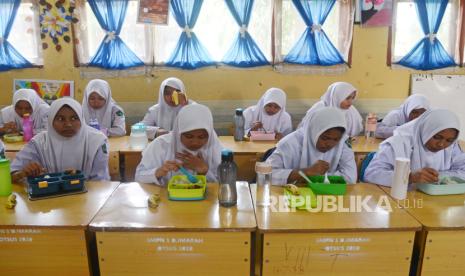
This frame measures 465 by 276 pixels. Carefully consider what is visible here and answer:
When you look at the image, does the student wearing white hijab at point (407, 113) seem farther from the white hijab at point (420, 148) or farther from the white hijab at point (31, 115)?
the white hijab at point (31, 115)

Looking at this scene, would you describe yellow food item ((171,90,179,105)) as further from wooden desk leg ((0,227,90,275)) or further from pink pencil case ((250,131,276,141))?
wooden desk leg ((0,227,90,275))

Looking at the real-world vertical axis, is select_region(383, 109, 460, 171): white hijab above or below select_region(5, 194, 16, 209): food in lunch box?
above

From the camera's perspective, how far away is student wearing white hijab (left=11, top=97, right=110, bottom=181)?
2191mm

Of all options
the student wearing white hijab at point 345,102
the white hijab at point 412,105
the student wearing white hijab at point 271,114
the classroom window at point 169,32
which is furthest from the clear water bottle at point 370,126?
the classroom window at point 169,32

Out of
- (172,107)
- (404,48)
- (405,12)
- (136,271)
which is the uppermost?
(405,12)

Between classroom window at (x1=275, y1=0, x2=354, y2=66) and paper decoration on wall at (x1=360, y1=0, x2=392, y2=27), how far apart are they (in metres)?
0.16

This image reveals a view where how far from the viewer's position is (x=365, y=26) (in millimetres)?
4332

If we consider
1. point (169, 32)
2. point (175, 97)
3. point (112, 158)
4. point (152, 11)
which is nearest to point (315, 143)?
point (112, 158)

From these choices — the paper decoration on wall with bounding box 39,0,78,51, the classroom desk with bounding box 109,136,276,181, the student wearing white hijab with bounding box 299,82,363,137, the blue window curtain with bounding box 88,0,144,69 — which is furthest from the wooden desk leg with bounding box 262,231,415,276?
the paper decoration on wall with bounding box 39,0,78,51

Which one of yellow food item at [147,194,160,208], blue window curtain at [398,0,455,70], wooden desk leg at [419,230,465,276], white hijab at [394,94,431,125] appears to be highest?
blue window curtain at [398,0,455,70]

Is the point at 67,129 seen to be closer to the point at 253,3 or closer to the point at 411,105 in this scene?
the point at 253,3

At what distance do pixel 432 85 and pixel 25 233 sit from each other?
15.5ft

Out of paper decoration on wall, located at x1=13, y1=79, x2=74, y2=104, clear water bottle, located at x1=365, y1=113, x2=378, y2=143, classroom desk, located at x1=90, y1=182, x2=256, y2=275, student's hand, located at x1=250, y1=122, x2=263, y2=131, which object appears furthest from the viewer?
paper decoration on wall, located at x1=13, y1=79, x2=74, y2=104

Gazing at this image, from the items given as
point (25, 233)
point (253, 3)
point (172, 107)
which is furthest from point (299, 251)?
point (253, 3)
